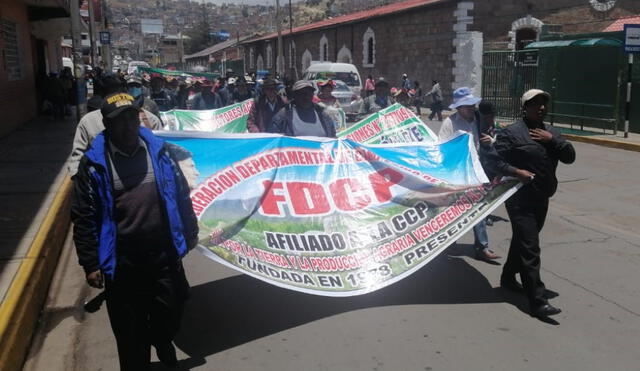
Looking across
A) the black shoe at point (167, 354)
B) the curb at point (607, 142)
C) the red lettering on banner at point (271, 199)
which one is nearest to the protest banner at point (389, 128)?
the red lettering on banner at point (271, 199)

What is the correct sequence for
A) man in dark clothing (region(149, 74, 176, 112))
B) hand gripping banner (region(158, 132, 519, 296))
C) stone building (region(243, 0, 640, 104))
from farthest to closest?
stone building (region(243, 0, 640, 104)) → man in dark clothing (region(149, 74, 176, 112)) → hand gripping banner (region(158, 132, 519, 296))

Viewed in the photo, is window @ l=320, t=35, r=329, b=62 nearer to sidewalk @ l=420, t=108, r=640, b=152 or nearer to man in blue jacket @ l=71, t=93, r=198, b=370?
sidewalk @ l=420, t=108, r=640, b=152

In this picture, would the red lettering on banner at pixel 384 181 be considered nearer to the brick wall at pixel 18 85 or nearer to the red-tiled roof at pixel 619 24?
the brick wall at pixel 18 85

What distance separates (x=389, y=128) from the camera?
823 centimetres

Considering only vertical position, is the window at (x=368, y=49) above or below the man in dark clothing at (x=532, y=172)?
above

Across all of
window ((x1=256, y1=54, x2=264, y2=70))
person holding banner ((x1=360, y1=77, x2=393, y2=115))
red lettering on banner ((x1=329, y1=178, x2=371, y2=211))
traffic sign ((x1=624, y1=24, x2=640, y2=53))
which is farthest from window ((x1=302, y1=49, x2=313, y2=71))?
red lettering on banner ((x1=329, y1=178, x2=371, y2=211))

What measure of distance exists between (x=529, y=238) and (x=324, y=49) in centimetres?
4310

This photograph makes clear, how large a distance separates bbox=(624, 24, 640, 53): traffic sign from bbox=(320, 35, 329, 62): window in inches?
1290

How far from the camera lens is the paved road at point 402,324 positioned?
4.14 m

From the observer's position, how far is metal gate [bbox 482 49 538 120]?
19.8 m

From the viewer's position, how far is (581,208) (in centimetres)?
883

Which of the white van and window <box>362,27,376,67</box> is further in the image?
window <box>362,27,376,67</box>

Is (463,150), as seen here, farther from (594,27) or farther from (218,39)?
(218,39)

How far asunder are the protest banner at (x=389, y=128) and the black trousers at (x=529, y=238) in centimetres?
297
